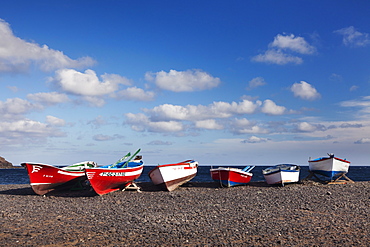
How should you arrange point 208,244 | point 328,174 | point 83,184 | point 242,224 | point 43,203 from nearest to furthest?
point 208,244 → point 242,224 → point 43,203 → point 83,184 → point 328,174

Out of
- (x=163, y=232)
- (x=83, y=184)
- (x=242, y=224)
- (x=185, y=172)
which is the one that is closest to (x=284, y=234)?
(x=242, y=224)

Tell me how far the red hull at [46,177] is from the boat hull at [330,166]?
21602 millimetres

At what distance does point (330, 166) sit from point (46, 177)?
77.5 feet

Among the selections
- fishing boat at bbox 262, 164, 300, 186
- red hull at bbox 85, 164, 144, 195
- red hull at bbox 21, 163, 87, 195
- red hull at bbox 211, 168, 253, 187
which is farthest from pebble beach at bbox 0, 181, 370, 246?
fishing boat at bbox 262, 164, 300, 186

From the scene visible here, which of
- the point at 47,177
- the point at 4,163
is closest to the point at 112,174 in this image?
the point at 47,177

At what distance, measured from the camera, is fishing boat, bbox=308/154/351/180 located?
1151 inches

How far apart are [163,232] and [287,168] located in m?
21.2

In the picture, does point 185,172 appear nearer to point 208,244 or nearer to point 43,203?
point 43,203

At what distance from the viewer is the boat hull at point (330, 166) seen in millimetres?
29250

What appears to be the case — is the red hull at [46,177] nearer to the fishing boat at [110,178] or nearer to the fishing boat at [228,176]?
the fishing boat at [110,178]

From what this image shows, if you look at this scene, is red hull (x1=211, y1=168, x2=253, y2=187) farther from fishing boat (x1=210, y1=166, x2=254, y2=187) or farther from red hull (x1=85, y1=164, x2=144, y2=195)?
red hull (x1=85, y1=164, x2=144, y2=195)

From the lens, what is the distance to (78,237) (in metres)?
11.2

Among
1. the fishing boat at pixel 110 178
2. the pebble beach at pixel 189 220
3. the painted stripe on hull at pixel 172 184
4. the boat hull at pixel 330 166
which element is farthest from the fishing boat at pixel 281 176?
the fishing boat at pixel 110 178

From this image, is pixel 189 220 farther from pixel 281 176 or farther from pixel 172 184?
pixel 281 176
